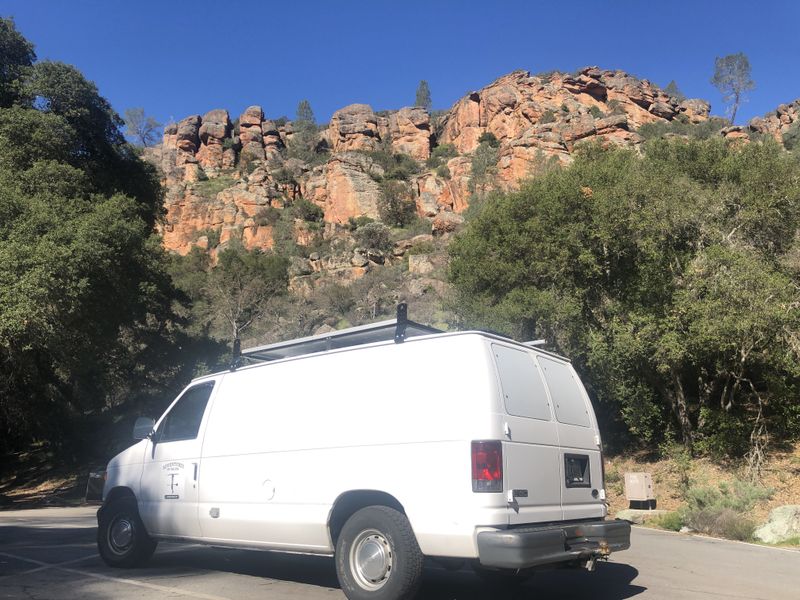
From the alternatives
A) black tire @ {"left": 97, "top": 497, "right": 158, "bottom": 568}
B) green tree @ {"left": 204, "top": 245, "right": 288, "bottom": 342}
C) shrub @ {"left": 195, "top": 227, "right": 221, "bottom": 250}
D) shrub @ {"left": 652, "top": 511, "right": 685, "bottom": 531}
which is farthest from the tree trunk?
shrub @ {"left": 195, "top": 227, "right": 221, "bottom": 250}

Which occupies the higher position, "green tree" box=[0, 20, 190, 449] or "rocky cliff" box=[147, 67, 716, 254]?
"rocky cliff" box=[147, 67, 716, 254]

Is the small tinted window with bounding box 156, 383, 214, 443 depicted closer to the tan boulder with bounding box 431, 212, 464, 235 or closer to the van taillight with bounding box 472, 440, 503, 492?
the van taillight with bounding box 472, 440, 503, 492

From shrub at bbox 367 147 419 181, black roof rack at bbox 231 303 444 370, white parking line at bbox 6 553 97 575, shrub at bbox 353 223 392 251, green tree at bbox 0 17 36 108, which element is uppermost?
shrub at bbox 367 147 419 181

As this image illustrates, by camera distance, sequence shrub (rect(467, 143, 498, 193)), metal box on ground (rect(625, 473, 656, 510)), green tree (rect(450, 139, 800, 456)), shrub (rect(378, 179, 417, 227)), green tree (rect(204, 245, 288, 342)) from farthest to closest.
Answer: shrub (rect(378, 179, 417, 227)), shrub (rect(467, 143, 498, 193)), green tree (rect(204, 245, 288, 342)), green tree (rect(450, 139, 800, 456)), metal box on ground (rect(625, 473, 656, 510))

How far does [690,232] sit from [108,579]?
51.9 feet

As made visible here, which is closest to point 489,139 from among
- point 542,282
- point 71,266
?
point 542,282

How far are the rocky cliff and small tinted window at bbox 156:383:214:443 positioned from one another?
177 ft

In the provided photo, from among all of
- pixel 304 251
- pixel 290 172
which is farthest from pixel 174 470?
pixel 290 172

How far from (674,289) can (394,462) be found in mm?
13932

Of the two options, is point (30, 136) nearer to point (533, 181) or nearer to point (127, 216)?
point (127, 216)

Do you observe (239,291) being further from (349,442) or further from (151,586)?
(349,442)

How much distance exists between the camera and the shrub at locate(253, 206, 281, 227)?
74938 mm

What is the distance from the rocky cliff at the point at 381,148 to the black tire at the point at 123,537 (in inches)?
2138

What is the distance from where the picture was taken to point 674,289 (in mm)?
16688
